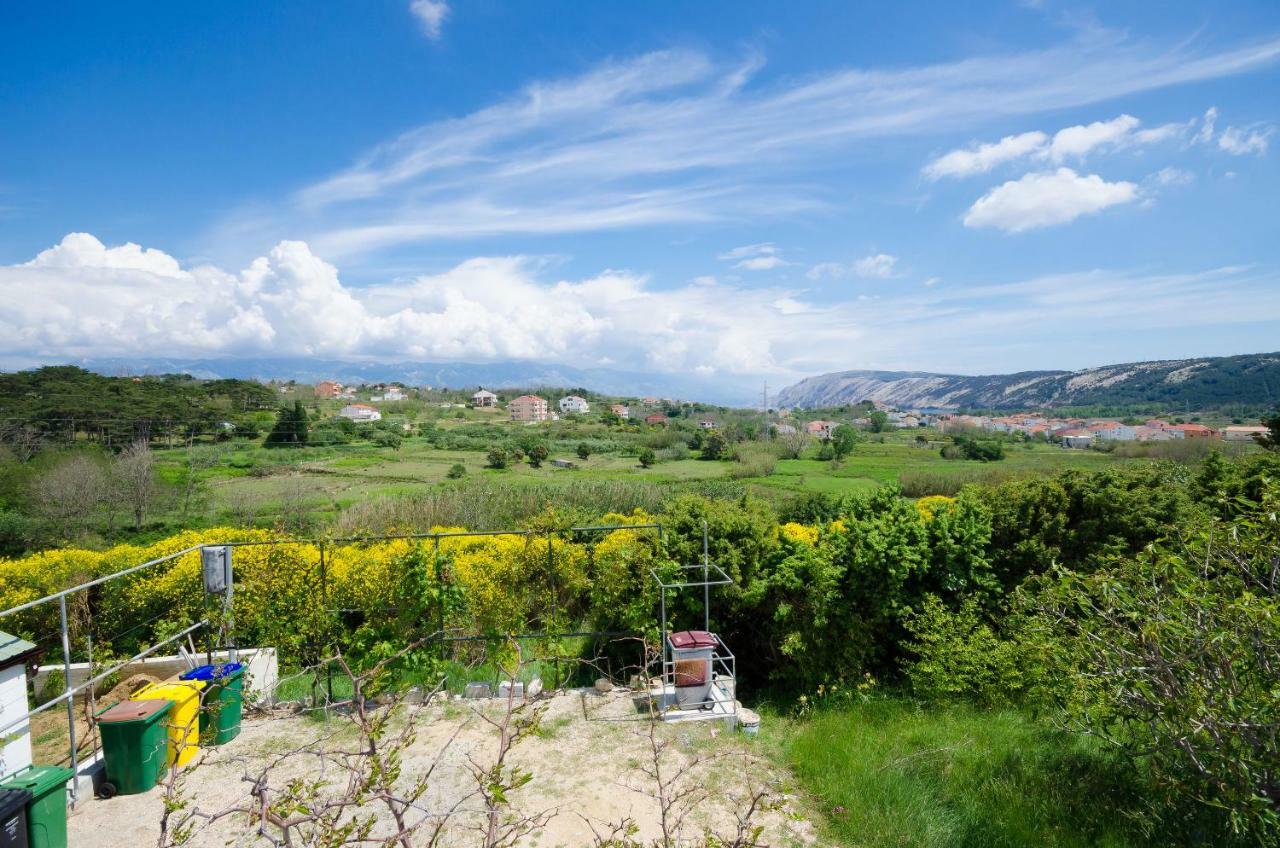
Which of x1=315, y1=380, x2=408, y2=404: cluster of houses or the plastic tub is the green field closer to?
the plastic tub

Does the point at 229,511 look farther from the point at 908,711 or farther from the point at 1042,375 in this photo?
the point at 1042,375

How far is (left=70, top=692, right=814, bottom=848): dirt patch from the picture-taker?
15.2 feet

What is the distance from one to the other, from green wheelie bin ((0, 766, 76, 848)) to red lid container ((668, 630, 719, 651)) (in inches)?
197

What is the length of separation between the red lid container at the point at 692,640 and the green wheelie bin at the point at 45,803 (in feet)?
16.4

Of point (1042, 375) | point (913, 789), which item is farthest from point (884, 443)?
point (1042, 375)

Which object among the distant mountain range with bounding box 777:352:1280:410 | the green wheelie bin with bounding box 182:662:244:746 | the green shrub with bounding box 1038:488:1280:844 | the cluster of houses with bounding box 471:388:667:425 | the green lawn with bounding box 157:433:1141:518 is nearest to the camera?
the green shrub with bounding box 1038:488:1280:844

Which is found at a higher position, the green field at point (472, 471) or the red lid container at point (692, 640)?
the red lid container at point (692, 640)

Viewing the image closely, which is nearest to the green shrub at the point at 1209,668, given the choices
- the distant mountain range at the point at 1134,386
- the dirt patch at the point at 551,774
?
the dirt patch at the point at 551,774

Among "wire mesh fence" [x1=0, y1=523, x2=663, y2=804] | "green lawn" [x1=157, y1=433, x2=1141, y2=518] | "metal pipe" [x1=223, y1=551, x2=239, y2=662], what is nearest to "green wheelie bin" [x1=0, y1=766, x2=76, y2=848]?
"wire mesh fence" [x1=0, y1=523, x2=663, y2=804]

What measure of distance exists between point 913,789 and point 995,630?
3.37m

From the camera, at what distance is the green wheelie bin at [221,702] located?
582 cm

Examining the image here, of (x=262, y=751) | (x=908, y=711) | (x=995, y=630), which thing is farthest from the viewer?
(x=995, y=630)

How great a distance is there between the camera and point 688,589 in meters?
7.89

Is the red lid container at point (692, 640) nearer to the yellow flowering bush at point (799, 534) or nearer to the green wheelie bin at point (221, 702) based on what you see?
the yellow flowering bush at point (799, 534)
